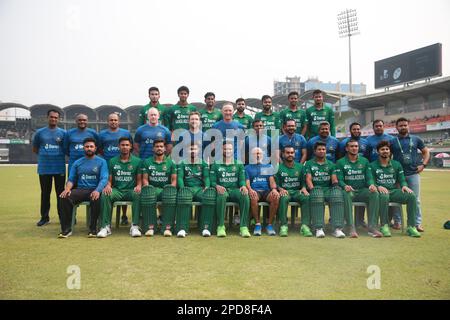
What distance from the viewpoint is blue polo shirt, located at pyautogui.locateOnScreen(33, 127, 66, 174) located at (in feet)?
20.4

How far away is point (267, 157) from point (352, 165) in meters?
1.37

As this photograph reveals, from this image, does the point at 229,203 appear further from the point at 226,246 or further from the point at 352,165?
the point at 352,165

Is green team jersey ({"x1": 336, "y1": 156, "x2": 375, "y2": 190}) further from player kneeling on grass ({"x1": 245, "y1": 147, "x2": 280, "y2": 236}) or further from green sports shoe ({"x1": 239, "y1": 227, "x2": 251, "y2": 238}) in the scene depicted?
green sports shoe ({"x1": 239, "y1": 227, "x2": 251, "y2": 238})

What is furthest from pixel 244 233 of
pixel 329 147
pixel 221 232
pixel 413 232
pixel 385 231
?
pixel 413 232

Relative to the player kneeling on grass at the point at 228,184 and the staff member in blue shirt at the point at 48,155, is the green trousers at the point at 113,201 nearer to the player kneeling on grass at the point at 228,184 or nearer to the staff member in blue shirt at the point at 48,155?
the player kneeling on grass at the point at 228,184

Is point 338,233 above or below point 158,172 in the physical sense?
below

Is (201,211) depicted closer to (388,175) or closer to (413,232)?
(388,175)

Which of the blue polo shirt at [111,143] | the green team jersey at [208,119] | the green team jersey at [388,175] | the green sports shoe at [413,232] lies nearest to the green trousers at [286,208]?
the green team jersey at [388,175]

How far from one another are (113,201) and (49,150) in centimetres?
176

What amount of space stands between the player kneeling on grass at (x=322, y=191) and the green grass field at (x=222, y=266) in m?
0.31

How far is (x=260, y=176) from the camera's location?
19.2 feet

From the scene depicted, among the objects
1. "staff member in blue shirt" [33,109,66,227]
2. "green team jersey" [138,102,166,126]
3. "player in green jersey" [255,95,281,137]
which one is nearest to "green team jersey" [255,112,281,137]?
"player in green jersey" [255,95,281,137]

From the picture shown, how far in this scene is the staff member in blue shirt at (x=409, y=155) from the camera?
5973 millimetres
